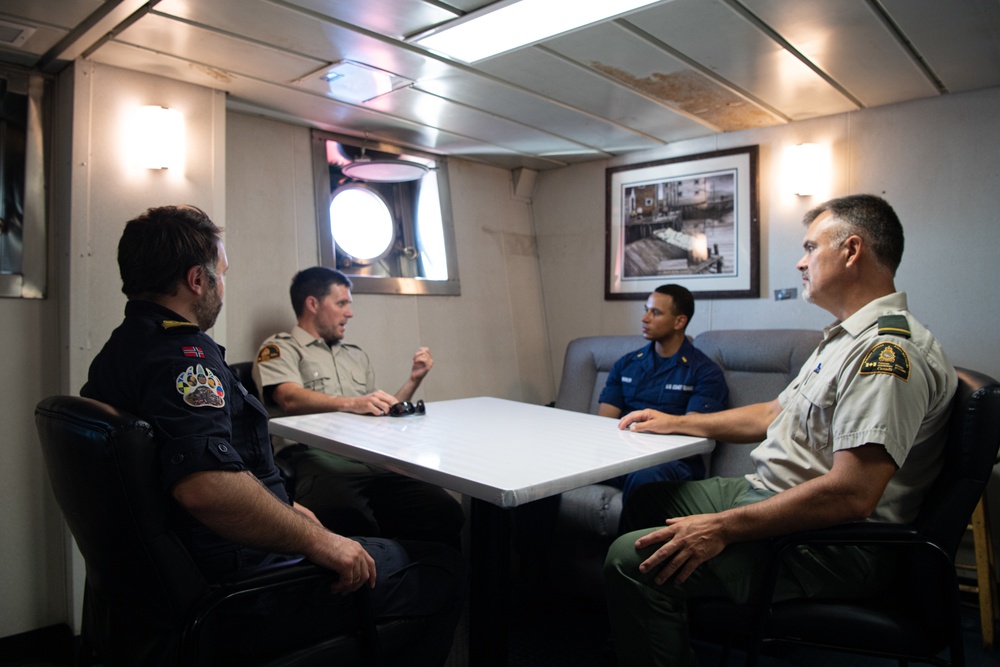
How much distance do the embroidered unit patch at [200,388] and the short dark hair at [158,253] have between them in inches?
10.0

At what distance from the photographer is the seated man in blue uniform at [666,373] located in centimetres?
292

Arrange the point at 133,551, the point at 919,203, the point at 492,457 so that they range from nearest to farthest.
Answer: the point at 133,551 → the point at 492,457 → the point at 919,203

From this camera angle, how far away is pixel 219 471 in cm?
126

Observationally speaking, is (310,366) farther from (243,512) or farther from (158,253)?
(243,512)

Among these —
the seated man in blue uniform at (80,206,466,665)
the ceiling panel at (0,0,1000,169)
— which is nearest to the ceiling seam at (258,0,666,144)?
the ceiling panel at (0,0,1000,169)

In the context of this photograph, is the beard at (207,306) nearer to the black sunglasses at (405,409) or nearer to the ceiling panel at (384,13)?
the black sunglasses at (405,409)

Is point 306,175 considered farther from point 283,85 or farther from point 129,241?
point 129,241

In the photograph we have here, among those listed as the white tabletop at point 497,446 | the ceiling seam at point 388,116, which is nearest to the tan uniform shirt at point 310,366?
the white tabletop at point 497,446

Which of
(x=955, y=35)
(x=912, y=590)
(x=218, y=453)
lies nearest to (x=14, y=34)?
(x=218, y=453)

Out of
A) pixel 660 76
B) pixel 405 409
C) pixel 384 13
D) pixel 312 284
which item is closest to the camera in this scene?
pixel 384 13

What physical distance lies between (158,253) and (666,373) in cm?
215

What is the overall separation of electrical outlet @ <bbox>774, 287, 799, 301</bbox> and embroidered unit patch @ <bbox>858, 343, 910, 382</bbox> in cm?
209

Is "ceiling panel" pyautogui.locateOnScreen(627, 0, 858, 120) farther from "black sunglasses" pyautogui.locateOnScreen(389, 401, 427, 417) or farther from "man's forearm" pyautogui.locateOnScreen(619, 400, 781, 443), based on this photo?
"black sunglasses" pyautogui.locateOnScreen(389, 401, 427, 417)

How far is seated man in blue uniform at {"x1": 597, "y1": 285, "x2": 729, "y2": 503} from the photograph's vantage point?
2.92 m
